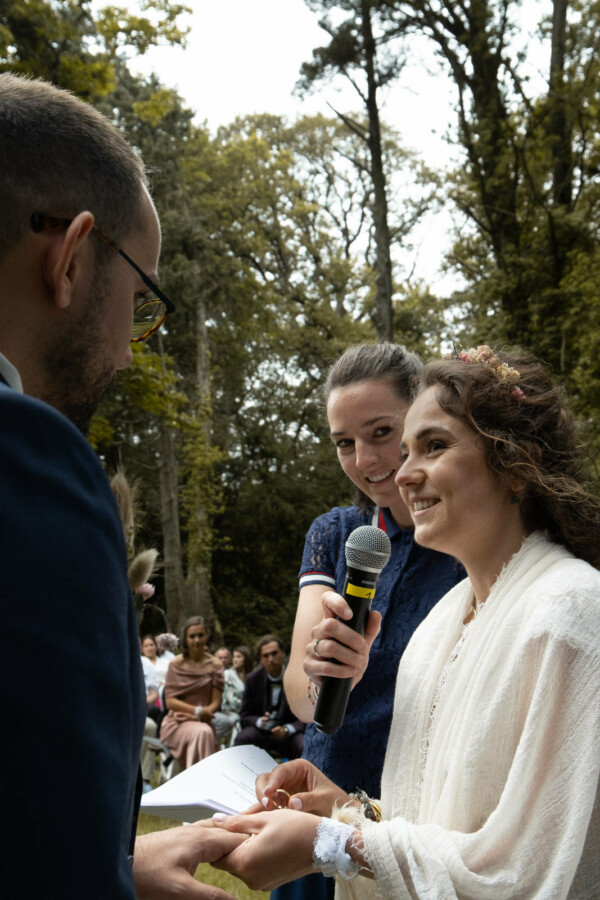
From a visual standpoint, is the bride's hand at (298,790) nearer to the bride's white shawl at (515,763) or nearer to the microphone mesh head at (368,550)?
the bride's white shawl at (515,763)

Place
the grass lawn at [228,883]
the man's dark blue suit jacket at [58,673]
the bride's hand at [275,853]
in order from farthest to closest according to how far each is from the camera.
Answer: the grass lawn at [228,883], the bride's hand at [275,853], the man's dark blue suit jacket at [58,673]

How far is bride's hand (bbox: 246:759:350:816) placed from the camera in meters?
2.22

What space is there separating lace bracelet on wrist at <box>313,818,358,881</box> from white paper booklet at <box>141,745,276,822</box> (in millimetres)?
340

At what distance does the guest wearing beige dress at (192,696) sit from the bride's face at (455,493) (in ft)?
28.5

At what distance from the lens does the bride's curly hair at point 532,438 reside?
2281mm

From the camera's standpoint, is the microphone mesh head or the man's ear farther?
the microphone mesh head

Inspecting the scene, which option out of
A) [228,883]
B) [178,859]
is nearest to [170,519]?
[228,883]

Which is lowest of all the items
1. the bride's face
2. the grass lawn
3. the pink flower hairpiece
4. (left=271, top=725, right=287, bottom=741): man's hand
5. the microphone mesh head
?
the grass lawn

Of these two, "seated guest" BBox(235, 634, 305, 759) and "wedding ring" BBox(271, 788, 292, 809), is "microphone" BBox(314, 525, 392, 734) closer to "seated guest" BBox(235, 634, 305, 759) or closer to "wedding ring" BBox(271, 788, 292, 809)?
"wedding ring" BBox(271, 788, 292, 809)

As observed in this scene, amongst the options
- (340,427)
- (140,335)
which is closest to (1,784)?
(140,335)

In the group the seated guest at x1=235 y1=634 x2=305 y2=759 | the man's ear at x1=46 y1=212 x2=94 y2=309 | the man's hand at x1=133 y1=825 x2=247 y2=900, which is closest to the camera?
the man's ear at x1=46 y1=212 x2=94 y2=309

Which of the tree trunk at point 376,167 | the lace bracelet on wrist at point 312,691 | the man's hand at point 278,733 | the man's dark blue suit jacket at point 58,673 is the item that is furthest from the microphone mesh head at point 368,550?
the tree trunk at point 376,167

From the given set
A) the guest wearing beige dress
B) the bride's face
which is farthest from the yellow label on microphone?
the guest wearing beige dress

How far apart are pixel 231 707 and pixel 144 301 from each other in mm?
10687
